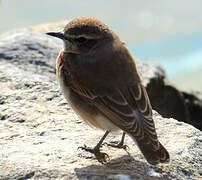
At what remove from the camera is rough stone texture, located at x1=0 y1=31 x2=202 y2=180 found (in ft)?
16.5

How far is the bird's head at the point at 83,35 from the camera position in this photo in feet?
19.2

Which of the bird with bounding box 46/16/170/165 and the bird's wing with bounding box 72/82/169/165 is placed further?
the bird with bounding box 46/16/170/165

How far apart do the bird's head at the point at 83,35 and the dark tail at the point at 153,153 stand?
1.55 meters

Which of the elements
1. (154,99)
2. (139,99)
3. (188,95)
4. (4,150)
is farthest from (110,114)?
(188,95)

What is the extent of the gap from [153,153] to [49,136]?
152 centimetres

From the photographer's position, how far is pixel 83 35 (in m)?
5.87

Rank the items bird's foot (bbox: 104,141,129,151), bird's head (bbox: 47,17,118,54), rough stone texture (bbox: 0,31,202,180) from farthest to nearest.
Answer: bird's head (bbox: 47,17,118,54), bird's foot (bbox: 104,141,129,151), rough stone texture (bbox: 0,31,202,180)

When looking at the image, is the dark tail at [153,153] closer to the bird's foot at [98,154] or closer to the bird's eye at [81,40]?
the bird's foot at [98,154]

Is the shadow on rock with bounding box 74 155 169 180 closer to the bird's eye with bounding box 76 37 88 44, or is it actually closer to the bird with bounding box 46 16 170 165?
the bird with bounding box 46 16 170 165

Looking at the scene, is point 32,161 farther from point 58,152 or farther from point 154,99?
point 154,99

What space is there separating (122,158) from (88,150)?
404 mm

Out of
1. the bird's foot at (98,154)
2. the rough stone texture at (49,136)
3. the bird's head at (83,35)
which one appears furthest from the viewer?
the bird's head at (83,35)

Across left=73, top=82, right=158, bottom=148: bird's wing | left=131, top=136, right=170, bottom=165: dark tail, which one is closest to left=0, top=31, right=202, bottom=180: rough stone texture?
left=131, top=136, right=170, bottom=165: dark tail

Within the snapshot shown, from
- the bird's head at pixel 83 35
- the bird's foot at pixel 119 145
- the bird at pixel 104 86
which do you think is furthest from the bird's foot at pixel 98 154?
the bird's head at pixel 83 35
